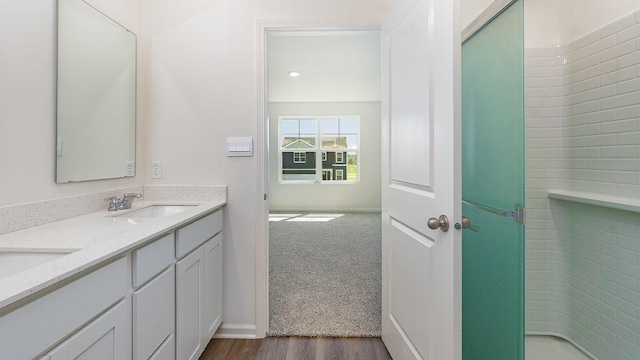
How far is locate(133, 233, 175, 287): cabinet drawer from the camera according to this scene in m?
1.02

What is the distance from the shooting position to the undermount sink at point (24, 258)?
91 cm

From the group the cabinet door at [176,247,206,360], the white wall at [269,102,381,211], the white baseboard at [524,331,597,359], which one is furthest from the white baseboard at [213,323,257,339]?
the white wall at [269,102,381,211]

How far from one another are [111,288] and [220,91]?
1.39 metres

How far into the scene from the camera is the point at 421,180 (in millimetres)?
1303

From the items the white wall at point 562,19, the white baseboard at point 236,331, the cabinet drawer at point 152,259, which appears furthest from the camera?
the white baseboard at point 236,331

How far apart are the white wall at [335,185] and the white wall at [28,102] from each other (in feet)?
18.2

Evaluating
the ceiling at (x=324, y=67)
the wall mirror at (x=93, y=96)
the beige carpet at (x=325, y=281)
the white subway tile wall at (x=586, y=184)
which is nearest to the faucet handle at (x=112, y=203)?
the wall mirror at (x=93, y=96)

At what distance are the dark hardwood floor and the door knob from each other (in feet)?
3.39

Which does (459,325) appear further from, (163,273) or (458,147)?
(163,273)

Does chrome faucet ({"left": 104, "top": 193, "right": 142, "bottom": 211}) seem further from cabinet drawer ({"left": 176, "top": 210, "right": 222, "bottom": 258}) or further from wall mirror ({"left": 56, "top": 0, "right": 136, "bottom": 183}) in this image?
cabinet drawer ({"left": 176, "top": 210, "right": 222, "bottom": 258})

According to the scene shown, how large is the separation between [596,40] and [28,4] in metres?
2.72

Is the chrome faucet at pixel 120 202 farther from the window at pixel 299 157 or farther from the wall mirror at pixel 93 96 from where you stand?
the window at pixel 299 157

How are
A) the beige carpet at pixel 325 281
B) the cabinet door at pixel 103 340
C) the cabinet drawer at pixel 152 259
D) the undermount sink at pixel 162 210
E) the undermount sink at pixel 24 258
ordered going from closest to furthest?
the cabinet door at pixel 103 340 < the undermount sink at pixel 24 258 < the cabinet drawer at pixel 152 259 < the undermount sink at pixel 162 210 < the beige carpet at pixel 325 281

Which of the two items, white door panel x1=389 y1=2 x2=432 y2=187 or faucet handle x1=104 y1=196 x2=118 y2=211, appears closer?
white door panel x1=389 y1=2 x2=432 y2=187
